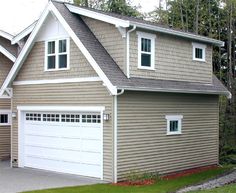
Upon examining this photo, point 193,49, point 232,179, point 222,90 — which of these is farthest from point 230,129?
point 232,179

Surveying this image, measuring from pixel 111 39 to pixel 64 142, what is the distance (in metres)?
4.74

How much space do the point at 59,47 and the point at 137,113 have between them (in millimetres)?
4341

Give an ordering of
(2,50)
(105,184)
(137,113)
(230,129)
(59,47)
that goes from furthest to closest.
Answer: (230,129) < (2,50) < (59,47) < (137,113) < (105,184)

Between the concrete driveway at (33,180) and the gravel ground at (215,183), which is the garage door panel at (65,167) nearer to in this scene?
the concrete driveway at (33,180)

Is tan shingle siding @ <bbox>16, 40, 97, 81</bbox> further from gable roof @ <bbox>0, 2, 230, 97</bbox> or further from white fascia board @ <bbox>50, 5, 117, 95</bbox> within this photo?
white fascia board @ <bbox>50, 5, 117, 95</bbox>

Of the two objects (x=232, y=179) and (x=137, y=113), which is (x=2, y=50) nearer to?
(x=137, y=113)

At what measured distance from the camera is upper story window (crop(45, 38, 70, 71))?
1927cm

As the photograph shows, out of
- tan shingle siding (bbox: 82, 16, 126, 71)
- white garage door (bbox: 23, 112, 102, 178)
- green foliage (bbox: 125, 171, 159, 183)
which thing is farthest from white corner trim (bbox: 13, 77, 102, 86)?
green foliage (bbox: 125, 171, 159, 183)

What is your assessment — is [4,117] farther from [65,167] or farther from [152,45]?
[152,45]

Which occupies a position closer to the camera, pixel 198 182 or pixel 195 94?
pixel 198 182

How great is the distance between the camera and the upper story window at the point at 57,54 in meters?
19.3

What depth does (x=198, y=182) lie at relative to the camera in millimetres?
17688

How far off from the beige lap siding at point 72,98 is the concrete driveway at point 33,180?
127 centimetres

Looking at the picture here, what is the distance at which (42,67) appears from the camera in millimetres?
20328
